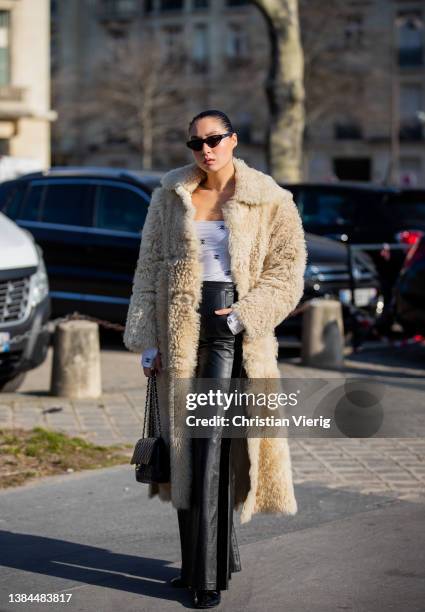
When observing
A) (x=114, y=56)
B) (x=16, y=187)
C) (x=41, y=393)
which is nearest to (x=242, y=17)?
(x=114, y=56)

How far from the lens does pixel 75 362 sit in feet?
33.2

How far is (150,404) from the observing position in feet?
17.0

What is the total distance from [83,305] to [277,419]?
841 centimetres

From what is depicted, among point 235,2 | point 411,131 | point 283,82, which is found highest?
point 235,2

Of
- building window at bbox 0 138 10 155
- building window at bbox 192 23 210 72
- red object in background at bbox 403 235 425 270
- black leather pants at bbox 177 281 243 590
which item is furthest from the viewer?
building window at bbox 192 23 210 72

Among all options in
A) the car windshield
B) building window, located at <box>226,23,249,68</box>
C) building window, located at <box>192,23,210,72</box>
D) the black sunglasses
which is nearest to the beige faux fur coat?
the black sunglasses

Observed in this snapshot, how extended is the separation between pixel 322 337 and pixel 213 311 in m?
7.22

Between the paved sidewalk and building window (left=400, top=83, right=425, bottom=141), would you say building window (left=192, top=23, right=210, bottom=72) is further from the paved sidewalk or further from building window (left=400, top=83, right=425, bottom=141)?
the paved sidewalk

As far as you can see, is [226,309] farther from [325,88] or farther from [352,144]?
[352,144]

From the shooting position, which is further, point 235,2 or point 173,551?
point 235,2

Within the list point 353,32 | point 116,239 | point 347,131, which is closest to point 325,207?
point 116,239

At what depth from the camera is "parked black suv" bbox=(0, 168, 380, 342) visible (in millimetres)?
13266

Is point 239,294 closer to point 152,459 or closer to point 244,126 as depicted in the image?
point 152,459

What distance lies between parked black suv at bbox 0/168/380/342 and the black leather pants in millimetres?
7787
